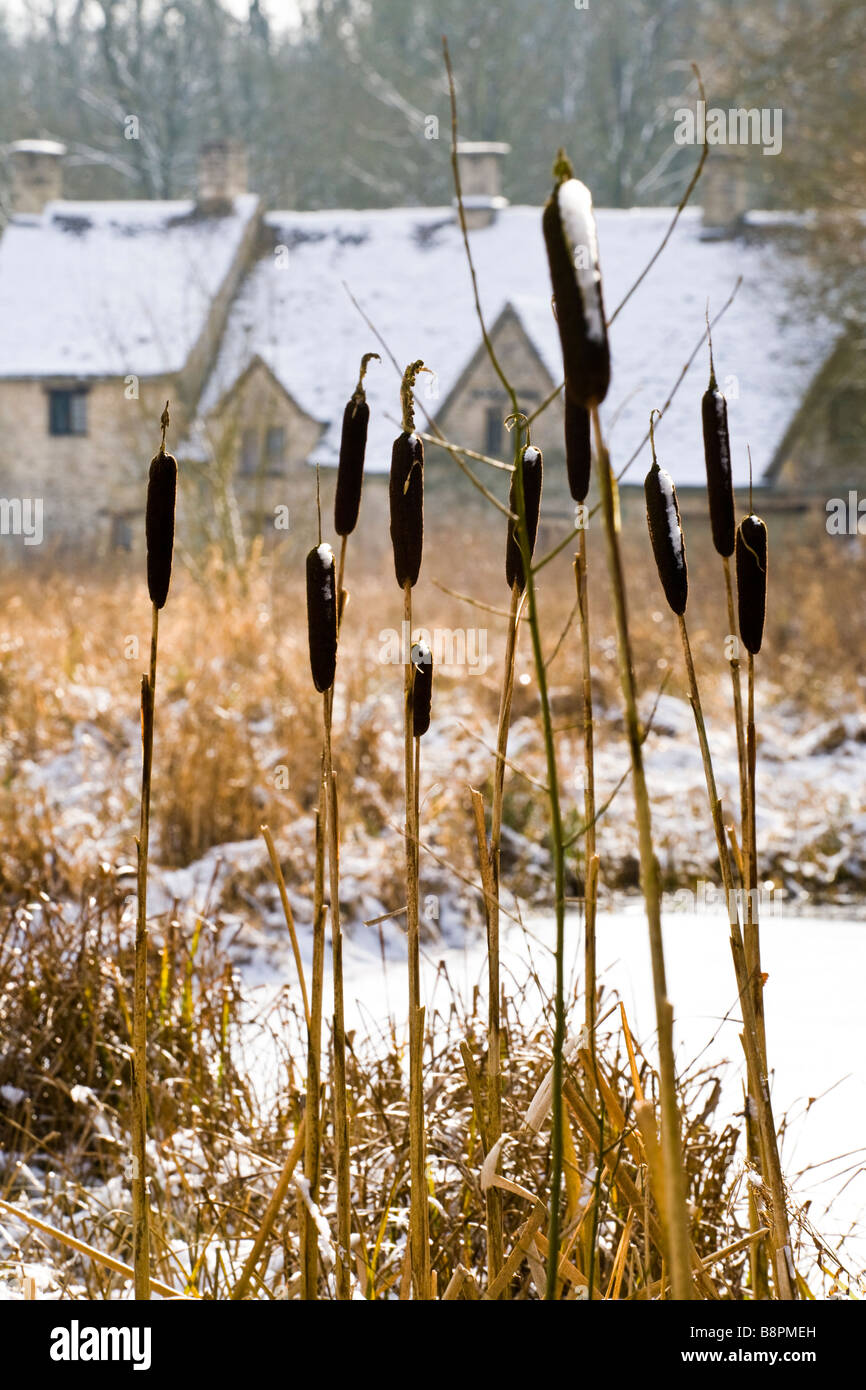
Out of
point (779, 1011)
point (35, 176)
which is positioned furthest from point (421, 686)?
point (35, 176)

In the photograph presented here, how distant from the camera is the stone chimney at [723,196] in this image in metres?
23.1

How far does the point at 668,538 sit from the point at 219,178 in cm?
2584

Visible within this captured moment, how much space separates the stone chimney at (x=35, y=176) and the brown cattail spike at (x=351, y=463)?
88.4 ft

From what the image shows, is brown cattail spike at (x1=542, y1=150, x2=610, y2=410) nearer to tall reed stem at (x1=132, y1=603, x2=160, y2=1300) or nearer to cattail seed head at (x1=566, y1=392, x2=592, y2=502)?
cattail seed head at (x1=566, y1=392, x2=592, y2=502)

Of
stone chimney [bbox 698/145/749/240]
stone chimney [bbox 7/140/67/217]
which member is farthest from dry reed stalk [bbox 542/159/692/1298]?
stone chimney [bbox 7/140/67/217]

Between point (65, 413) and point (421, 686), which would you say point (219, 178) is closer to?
point (65, 413)

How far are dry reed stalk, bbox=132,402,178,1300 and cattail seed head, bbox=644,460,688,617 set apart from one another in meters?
0.31

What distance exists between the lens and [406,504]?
3.01ft

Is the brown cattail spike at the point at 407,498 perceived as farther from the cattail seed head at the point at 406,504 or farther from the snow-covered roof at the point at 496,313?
the snow-covered roof at the point at 496,313

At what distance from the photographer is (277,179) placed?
1164 inches

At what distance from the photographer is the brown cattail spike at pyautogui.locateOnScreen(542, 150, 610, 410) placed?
568 millimetres

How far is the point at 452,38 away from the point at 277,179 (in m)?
5.23

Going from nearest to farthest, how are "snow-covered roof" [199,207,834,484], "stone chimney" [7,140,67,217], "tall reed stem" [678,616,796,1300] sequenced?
1. "tall reed stem" [678,616,796,1300]
2. "snow-covered roof" [199,207,834,484]
3. "stone chimney" [7,140,67,217]
